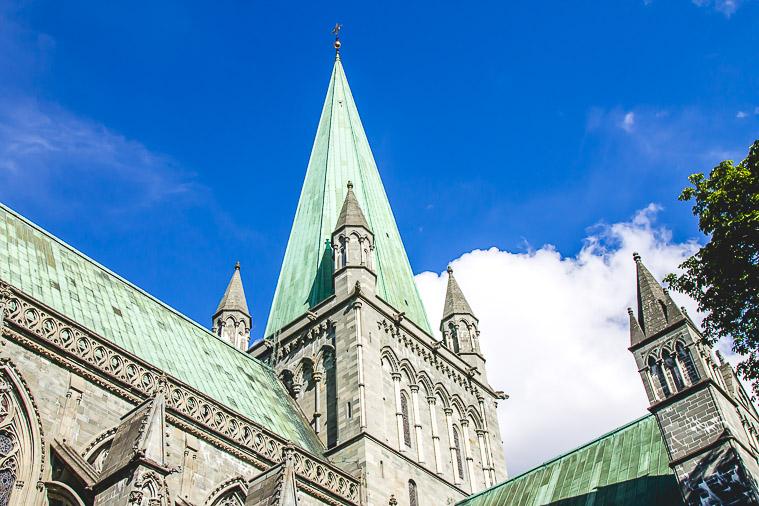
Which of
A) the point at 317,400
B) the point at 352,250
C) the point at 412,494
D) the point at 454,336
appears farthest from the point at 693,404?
the point at 454,336

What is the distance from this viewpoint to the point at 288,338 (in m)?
28.7

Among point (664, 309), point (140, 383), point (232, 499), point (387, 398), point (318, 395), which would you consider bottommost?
point (232, 499)

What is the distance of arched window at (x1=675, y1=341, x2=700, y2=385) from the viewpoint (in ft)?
55.8

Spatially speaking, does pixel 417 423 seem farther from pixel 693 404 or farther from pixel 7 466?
pixel 7 466

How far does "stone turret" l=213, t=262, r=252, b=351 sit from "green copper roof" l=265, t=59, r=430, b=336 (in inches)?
51.8

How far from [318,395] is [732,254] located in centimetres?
1516

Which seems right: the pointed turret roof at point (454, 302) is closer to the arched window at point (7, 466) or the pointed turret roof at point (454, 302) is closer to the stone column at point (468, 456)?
the stone column at point (468, 456)

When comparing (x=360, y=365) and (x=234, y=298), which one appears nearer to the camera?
(x=360, y=365)

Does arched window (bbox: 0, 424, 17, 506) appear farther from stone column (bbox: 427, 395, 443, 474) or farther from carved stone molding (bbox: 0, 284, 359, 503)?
stone column (bbox: 427, 395, 443, 474)

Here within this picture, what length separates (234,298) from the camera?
107 feet

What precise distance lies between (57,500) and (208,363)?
340 inches

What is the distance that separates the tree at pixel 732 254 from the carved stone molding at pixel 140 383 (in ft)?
34.7

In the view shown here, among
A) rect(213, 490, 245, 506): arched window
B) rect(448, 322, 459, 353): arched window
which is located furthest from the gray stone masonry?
rect(213, 490, 245, 506): arched window

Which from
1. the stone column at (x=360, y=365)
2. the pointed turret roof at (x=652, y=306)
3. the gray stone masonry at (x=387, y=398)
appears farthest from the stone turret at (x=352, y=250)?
the pointed turret roof at (x=652, y=306)
